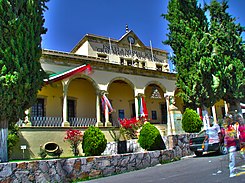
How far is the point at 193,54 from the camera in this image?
1739 cm

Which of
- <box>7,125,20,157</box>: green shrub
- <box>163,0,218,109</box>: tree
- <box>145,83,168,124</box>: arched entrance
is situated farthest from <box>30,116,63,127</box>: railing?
<box>145,83,168,124</box>: arched entrance

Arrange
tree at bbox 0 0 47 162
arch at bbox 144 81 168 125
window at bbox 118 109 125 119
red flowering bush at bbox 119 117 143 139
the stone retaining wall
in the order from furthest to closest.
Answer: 1. arch at bbox 144 81 168 125
2. window at bbox 118 109 125 119
3. red flowering bush at bbox 119 117 143 139
4. tree at bbox 0 0 47 162
5. the stone retaining wall

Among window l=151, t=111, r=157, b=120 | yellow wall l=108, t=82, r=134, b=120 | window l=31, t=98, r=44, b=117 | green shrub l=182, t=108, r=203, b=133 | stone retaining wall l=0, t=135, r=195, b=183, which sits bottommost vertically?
stone retaining wall l=0, t=135, r=195, b=183

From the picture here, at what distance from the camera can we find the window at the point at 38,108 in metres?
18.8

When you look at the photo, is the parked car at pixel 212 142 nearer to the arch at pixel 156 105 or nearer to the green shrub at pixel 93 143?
the green shrub at pixel 93 143

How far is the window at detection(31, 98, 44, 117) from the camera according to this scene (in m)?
18.8

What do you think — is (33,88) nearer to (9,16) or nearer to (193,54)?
(9,16)

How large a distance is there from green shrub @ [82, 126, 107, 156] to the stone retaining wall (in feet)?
3.96

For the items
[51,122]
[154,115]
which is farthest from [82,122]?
[154,115]

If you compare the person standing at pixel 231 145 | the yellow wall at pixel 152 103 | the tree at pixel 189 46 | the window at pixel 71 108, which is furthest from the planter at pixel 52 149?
the person standing at pixel 231 145

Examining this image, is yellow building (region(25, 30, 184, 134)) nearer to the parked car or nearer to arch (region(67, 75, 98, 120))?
arch (region(67, 75, 98, 120))

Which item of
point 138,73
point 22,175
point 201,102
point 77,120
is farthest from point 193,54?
point 22,175

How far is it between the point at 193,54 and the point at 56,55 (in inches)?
398

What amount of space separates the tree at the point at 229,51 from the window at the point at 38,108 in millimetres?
14251
